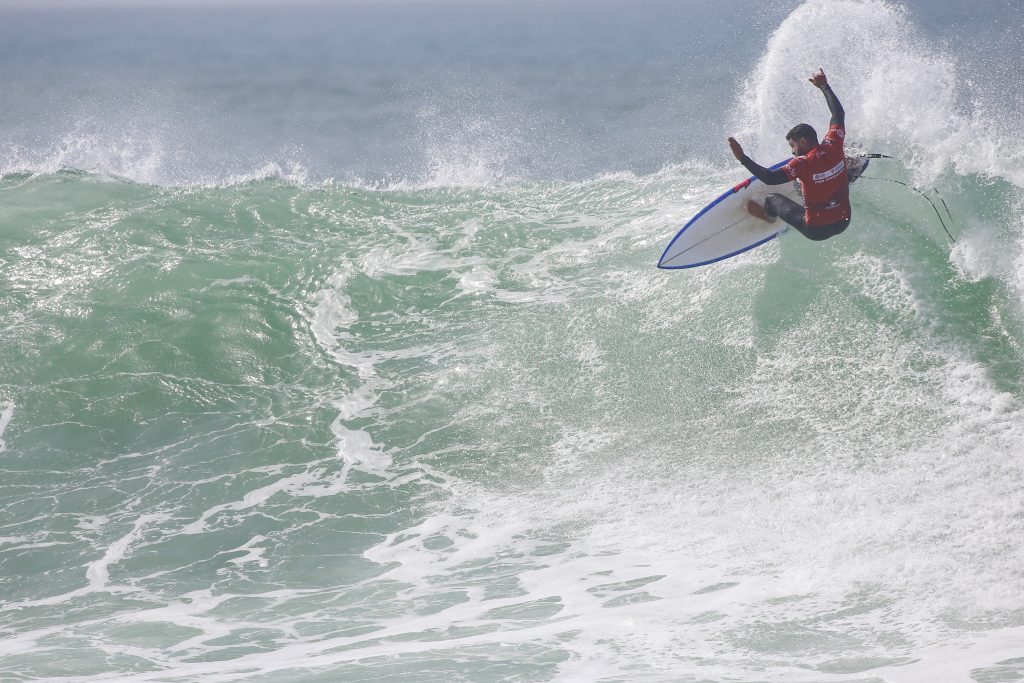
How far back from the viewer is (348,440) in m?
9.27

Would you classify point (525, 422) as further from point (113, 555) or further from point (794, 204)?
point (113, 555)

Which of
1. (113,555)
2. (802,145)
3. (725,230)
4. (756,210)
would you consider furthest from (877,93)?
(113,555)

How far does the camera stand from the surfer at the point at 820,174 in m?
8.06

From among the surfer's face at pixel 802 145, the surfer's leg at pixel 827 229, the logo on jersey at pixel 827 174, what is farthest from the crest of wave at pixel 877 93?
the surfer's face at pixel 802 145

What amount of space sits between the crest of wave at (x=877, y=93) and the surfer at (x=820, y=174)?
9.70ft

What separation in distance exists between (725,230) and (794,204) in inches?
35.4

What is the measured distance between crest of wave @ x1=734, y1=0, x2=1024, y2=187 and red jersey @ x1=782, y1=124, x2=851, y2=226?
9.72 ft

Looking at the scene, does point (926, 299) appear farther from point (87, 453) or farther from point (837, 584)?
point (87, 453)

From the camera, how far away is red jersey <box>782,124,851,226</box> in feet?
26.8

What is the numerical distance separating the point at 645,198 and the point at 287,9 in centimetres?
6515

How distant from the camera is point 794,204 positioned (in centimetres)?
891

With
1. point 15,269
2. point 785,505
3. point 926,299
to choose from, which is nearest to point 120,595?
point 785,505

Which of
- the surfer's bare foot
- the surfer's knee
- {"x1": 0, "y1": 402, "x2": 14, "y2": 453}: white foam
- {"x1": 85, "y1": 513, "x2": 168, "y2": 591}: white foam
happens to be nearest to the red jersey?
the surfer's knee

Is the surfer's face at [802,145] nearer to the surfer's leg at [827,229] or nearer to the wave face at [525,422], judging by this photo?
the surfer's leg at [827,229]
